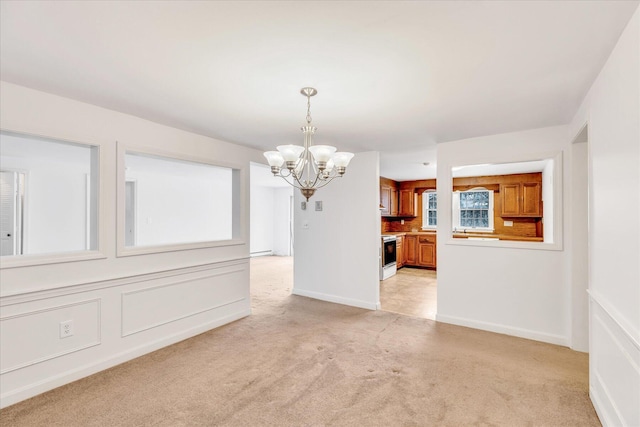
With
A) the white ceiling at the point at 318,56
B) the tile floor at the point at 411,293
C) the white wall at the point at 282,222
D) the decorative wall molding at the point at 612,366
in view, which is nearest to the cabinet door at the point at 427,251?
the tile floor at the point at 411,293

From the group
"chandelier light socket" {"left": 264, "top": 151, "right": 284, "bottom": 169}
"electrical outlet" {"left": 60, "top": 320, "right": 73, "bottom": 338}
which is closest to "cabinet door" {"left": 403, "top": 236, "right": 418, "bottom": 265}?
"chandelier light socket" {"left": 264, "top": 151, "right": 284, "bottom": 169}

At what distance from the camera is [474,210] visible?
23.3ft

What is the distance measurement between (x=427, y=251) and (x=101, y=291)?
21.1 feet

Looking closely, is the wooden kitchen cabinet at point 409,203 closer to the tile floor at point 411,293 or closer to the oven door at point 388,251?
the oven door at point 388,251

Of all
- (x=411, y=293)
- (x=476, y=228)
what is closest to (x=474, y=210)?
(x=476, y=228)

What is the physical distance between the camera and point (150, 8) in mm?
1368

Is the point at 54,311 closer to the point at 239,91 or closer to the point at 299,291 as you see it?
the point at 239,91

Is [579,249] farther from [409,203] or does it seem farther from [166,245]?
[409,203]

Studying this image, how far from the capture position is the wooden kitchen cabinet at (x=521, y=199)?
19.9ft

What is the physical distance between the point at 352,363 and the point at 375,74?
237 cm

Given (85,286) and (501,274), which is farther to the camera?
(501,274)

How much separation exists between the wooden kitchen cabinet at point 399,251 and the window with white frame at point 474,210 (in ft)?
4.55

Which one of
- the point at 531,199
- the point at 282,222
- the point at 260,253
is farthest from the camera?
the point at 282,222

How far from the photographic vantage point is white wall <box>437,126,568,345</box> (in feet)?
10.6
